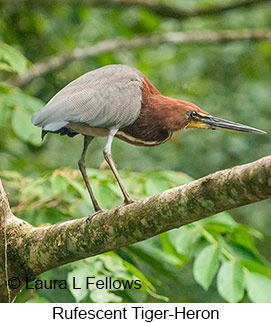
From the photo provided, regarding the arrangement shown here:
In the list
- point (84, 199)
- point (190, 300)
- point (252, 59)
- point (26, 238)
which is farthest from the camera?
point (252, 59)

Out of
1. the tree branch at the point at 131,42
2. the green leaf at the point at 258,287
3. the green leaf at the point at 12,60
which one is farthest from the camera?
the tree branch at the point at 131,42

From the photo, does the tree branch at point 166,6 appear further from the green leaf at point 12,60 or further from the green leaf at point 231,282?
the green leaf at point 231,282

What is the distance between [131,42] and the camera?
16.9 ft

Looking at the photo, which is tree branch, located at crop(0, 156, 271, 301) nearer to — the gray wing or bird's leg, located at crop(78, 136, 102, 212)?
bird's leg, located at crop(78, 136, 102, 212)

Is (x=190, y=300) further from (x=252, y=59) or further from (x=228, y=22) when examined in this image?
(x=228, y=22)

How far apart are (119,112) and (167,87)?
330 cm

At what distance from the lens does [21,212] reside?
3283 millimetres

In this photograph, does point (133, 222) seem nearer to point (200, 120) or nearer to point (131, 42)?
point (200, 120)

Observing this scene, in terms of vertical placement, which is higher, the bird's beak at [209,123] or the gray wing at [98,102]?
the gray wing at [98,102]

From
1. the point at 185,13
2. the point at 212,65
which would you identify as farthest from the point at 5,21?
the point at 212,65

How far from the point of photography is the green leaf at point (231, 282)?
2.87m

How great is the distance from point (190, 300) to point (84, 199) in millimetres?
1860

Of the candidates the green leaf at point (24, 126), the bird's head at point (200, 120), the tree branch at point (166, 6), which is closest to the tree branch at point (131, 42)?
the tree branch at point (166, 6)

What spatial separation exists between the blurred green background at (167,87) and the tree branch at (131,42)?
0.14 m
